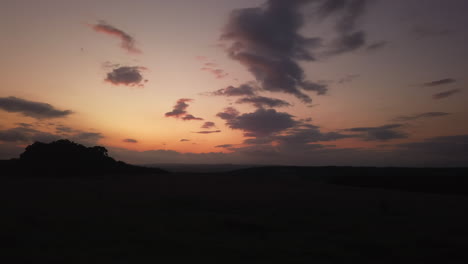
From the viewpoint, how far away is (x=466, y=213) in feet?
31.0

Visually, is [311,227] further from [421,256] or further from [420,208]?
[420,208]

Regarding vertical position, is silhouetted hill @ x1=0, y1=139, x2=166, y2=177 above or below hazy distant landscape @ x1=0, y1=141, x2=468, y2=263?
above

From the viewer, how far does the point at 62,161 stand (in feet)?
71.4

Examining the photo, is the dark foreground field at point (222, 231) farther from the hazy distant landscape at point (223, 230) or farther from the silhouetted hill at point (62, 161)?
the silhouetted hill at point (62, 161)

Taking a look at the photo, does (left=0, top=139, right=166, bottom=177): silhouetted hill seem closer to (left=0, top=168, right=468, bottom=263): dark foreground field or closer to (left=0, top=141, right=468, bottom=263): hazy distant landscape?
(left=0, top=141, right=468, bottom=263): hazy distant landscape

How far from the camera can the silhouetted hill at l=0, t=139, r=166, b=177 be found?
20797 millimetres

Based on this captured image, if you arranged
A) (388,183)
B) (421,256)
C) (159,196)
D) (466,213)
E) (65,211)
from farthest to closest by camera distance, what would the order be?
(388,183) → (159,196) → (466,213) → (65,211) → (421,256)

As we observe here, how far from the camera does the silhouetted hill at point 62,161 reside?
68.2 ft

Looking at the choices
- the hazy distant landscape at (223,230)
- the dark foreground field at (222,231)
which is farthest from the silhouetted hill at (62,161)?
the dark foreground field at (222,231)

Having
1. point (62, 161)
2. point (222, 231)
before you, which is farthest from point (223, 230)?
point (62, 161)

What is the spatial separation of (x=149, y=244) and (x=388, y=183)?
2055 cm

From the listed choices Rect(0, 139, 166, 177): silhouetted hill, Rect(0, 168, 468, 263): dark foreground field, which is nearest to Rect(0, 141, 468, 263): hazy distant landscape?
Rect(0, 168, 468, 263): dark foreground field

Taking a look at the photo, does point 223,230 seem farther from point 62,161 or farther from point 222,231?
point 62,161

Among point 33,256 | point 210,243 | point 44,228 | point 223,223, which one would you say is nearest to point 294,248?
point 210,243
